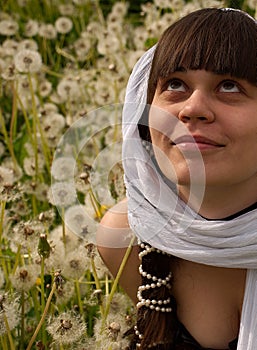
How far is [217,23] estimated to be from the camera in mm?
1274

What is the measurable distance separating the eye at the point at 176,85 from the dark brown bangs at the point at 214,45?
0.02 m

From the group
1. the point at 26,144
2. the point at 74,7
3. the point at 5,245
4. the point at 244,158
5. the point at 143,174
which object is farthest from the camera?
the point at 74,7

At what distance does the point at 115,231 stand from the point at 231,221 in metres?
0.27

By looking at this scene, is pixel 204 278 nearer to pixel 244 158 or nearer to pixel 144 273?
pixel 144 273

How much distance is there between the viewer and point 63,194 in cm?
168

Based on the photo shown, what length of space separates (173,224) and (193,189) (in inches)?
3.2

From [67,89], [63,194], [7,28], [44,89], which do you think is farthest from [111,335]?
[7,28]

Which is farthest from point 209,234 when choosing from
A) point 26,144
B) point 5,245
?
point 26,144

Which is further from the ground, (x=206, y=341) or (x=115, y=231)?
(x=115, y=231)

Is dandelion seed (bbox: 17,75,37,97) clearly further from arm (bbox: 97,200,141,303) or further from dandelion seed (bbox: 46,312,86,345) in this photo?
dandelion seed (bbox: 46,312,86,345)

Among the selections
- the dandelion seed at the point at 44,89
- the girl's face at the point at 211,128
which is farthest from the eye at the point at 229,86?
the dandelion seed at the point at 44,89

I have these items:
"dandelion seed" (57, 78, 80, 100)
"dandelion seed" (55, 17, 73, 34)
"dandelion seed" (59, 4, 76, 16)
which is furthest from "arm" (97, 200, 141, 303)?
"dandelion seed" (59, 4, 76, 16)

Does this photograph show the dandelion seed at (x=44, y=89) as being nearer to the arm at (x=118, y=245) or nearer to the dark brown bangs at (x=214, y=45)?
the arm at (x=118, y=245)

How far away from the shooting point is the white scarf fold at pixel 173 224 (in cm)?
129
